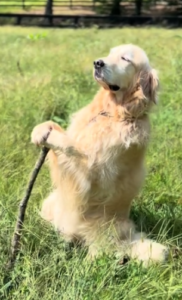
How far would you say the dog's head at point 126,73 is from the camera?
3334 millimetres

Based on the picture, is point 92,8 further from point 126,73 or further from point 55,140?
point 55,140

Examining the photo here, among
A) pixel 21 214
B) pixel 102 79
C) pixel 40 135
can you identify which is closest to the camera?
pixel 21 214

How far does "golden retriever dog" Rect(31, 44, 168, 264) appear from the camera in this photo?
10.8ft

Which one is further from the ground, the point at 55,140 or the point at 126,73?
the point at 126,73

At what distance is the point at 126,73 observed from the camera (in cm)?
338

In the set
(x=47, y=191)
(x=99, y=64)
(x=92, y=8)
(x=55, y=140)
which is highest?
(x=99, y=64)

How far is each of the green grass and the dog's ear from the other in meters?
0.27

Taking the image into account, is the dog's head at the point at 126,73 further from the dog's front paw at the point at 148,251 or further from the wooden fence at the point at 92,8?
the wooden fence at the point at 92,8

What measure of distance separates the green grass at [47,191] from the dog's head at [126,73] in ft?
0.91

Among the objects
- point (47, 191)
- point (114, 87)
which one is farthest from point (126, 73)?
point (47, 191)

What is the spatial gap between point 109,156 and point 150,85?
0.53 metres

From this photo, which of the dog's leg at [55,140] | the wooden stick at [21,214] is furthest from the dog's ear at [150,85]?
the wooden stick at [21,214]

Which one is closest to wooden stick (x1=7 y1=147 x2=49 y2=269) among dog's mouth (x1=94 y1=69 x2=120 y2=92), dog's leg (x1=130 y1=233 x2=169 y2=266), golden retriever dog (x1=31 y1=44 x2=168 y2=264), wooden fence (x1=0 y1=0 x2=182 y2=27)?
golden retriever dog (x1=31 y1=44 x2=168 y2=264)

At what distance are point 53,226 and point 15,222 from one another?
30 centimetres
